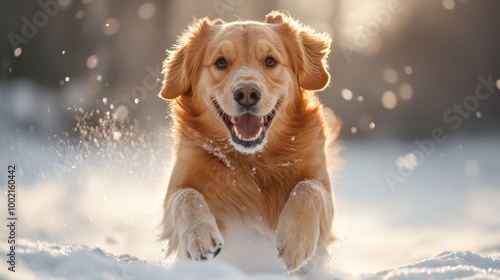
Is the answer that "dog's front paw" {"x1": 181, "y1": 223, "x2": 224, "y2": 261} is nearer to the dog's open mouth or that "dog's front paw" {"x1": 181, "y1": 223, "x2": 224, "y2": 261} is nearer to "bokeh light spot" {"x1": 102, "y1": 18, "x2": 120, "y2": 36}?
the dog's open mouth

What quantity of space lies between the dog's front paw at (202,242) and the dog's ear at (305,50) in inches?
59.7

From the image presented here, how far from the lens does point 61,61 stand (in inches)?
549

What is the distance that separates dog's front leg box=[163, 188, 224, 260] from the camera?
134 inches

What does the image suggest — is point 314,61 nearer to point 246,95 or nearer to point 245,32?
point 245,32

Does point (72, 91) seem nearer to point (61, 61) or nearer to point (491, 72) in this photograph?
point (61, 61)

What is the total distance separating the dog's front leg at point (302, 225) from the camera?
349 cm

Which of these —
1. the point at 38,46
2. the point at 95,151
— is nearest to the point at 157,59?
the point at 38,46

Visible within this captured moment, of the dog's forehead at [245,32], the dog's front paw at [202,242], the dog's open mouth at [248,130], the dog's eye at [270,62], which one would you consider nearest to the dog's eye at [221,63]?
the dog's forehead at [245,32]

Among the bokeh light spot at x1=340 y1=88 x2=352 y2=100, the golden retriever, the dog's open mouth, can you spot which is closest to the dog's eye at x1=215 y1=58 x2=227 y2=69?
the golden retriever

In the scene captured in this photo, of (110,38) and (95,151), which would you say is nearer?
(95,151)

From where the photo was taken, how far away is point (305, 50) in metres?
4.75

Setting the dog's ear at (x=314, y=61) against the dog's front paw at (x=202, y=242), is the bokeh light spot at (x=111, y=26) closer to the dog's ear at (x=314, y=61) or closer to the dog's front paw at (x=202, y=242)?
the dog's ear at (x=314, y=61)

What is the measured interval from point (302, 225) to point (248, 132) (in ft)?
2.43

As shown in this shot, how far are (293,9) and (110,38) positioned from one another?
6.54m
